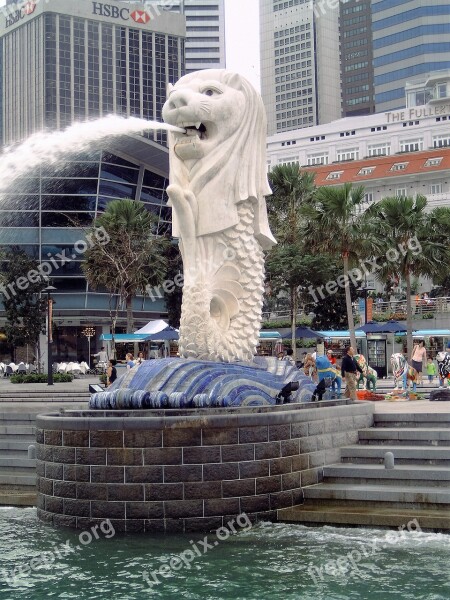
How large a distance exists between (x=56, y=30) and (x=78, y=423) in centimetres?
6257

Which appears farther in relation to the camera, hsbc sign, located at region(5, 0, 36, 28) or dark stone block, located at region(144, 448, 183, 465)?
hsbc sign, located at region(5, 0, 36, 28)

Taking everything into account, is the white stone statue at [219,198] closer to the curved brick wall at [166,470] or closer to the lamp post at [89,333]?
the curved brick wall at [166,470]

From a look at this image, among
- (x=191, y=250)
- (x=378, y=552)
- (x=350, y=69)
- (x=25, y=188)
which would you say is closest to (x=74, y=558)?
(x=378, y=552)

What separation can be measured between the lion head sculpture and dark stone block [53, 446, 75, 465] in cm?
467

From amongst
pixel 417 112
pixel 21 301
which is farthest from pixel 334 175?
pixel 21 301

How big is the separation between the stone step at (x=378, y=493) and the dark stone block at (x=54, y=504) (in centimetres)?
325

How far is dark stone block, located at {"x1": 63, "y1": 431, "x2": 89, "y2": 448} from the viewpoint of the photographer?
460 inches

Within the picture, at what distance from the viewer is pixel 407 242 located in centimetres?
3469

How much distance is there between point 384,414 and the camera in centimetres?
1490

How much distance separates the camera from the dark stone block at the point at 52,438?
12.0 m

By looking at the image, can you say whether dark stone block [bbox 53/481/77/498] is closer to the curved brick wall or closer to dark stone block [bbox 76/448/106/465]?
the curved brick wall

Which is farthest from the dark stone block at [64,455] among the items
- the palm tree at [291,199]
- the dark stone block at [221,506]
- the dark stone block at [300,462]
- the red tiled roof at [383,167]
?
the red tiled roof at [383,167]

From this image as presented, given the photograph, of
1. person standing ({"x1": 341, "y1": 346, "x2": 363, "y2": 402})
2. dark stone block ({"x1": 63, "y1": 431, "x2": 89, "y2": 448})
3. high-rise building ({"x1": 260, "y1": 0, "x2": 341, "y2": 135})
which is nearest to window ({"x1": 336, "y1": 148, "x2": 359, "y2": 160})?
high-rise building ({"x1": 260, "y1": 0, "x2": 341, "y2": 135})

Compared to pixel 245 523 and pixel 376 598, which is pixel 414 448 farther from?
pixel 376 598
